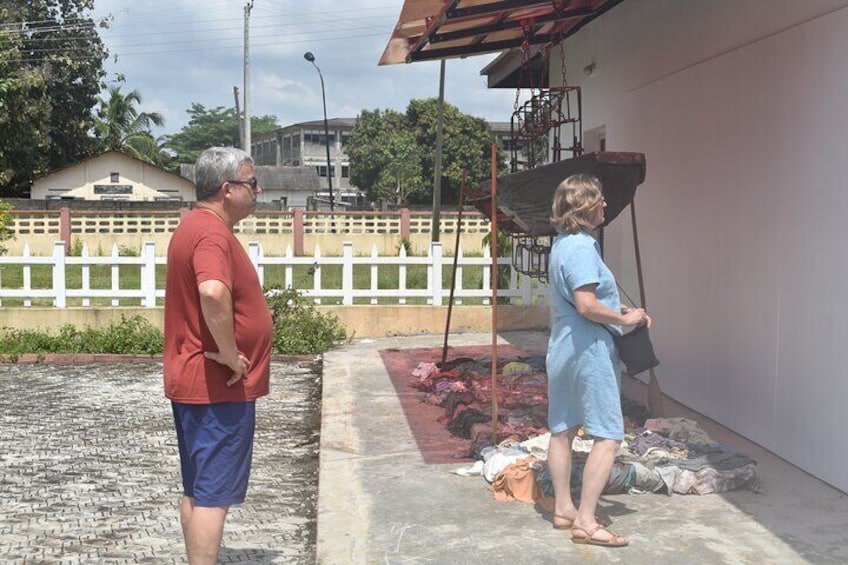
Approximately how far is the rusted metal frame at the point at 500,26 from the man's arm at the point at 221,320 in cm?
553

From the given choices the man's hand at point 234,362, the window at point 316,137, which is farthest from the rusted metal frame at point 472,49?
the window at point 316,137

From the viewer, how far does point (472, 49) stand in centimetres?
979

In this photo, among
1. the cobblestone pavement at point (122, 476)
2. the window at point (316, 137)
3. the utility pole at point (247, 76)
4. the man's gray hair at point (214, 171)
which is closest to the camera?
the man's gray hair at point (214, 171)

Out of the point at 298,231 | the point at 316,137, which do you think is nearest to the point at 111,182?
the point at 298,231

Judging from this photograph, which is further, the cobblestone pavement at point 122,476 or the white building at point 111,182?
the white building at point 111,182

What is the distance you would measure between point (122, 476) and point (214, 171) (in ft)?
10.5

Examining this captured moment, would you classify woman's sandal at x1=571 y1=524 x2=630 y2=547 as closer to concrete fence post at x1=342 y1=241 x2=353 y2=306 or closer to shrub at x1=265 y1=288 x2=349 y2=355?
shrub at x1=265 y1=288 x2=349 y2=355

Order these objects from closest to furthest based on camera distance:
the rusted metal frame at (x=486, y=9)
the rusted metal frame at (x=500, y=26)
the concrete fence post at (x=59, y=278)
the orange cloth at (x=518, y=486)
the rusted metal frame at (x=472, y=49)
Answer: the orange cloth at (x=518, y=486), the rusted metal frame at (x=486, y=9), the rusted metal frame at (x=500, y=26), the rusted metal frame at (x=472, y=49), the concrete fence post at (x=59, y=278)

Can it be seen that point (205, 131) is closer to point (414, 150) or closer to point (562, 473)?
point (414, 150)

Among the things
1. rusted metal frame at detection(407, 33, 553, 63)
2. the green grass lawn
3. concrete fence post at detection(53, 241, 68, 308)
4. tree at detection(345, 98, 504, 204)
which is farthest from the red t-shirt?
tree at detection(345, 98, 504, 204)

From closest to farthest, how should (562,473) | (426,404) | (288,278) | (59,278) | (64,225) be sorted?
(562,473)
(426,404)
(59,278)
(288,278)
(64,225)

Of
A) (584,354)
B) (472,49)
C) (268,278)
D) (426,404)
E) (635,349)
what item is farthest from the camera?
(268,278)

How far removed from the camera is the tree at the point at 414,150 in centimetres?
6078

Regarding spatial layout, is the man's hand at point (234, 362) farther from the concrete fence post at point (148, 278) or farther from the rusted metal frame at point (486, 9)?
the concrete fence post at point (148, 278)
